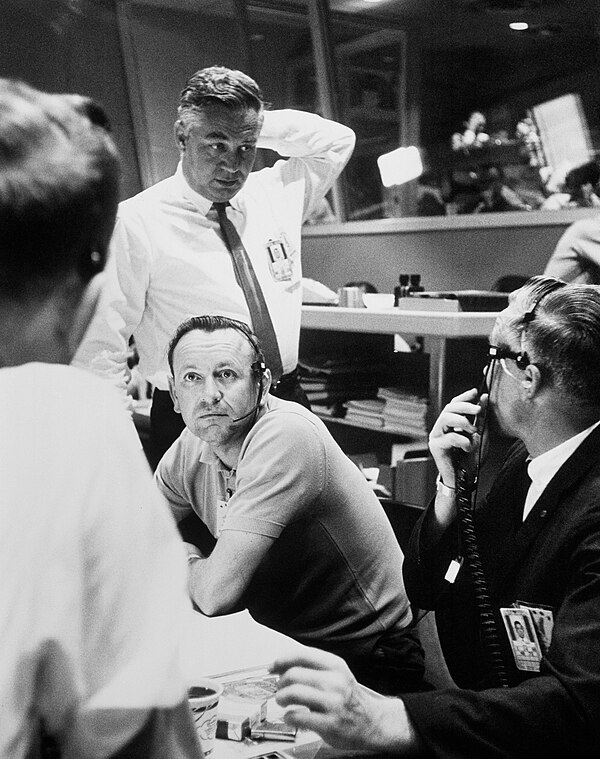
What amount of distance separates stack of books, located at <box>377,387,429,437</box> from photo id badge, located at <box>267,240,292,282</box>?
1.19 meters

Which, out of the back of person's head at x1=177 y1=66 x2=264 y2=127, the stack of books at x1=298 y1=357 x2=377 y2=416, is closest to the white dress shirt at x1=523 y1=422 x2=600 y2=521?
the back of person's head at x1=177 y1=66 x2=264 y2=127

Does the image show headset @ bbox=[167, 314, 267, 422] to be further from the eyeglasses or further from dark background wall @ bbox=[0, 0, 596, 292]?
dark background wall @ bbox=[0, 0, 596, 292]

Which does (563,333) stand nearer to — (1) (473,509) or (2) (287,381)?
(1) (473,509)

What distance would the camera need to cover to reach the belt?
221 centimetres

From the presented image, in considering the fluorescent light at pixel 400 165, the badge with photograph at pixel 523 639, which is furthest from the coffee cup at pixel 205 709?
the fluorescent light at pixel 400 165

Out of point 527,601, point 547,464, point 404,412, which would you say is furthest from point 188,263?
point 404,412

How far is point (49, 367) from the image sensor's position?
540 mm

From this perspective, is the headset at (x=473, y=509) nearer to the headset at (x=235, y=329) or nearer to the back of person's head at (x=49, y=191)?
the headset at (x=235, y=329)

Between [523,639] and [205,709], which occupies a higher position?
[205,709]

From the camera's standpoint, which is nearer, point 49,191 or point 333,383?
point 49,191

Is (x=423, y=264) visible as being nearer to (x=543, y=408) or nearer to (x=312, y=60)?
(x=312, y=60)

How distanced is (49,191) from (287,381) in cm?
175

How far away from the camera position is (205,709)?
3.75ft

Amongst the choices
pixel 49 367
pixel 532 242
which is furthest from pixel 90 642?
pixel 532 242
